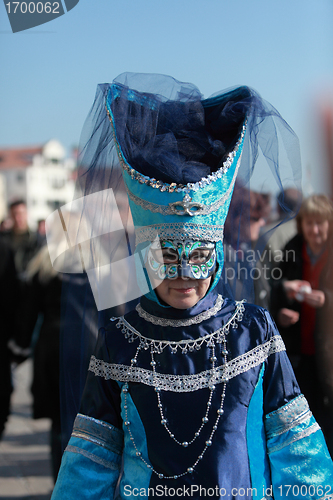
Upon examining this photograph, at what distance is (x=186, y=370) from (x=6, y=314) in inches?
83.8

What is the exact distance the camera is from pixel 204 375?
63.3 inches

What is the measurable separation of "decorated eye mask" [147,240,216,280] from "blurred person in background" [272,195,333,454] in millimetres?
1492

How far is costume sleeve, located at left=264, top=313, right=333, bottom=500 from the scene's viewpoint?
59.2 inches

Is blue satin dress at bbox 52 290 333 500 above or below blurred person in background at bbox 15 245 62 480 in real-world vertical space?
above

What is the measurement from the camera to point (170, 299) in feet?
5.40

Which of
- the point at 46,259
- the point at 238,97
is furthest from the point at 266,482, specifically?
the point at 46,259

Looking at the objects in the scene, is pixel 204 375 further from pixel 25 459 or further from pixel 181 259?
pixel 25 459

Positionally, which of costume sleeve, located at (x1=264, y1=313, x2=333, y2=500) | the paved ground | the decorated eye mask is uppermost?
the decorated eye mask

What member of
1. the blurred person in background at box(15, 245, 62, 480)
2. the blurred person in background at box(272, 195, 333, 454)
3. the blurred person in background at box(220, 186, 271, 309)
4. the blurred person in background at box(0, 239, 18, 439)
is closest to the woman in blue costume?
the blurred person in background at box(220, 186, 271, 309)

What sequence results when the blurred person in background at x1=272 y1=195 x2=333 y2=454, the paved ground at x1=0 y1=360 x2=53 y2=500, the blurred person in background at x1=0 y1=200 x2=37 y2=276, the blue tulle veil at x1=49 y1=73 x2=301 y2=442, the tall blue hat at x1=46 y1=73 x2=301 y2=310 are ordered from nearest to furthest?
the tall blue hat at x1=46 y1=73 x2=301 y2=310 < the blue tulle veil at x1=49 y1=73 x2=301 y2=442 < the blurred person in background at x1=272 y1=195 x2=333 y2=454 < the paved ground at x1=0 y1=360 x2=53 y2=500 < the blurred person in background at x1=0 y1=200 x2=37 y2=276

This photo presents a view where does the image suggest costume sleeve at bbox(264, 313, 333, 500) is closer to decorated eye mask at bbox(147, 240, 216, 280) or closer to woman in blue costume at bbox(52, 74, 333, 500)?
woman in blue costume at bbox(52, 74, 333, 500)

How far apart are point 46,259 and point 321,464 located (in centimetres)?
235

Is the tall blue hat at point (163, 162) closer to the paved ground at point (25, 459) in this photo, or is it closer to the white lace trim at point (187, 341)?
the white lace trim at point (187, 341)

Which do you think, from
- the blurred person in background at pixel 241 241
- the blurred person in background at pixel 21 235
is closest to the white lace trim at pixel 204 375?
the blurred person in background at pixel 241 241
